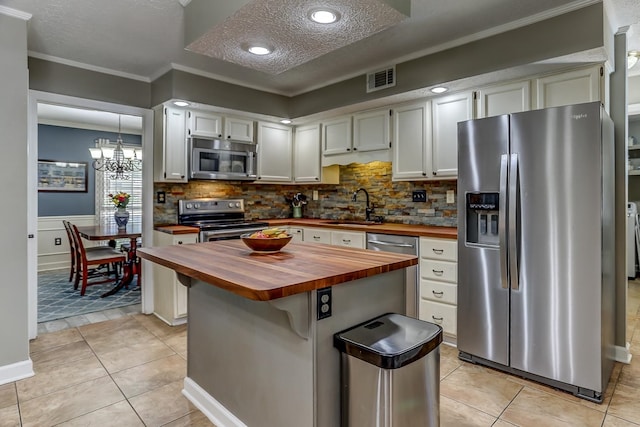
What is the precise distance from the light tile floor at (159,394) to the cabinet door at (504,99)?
1.98 m

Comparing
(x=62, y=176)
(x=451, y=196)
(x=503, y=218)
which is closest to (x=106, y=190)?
(x=62, y=176)

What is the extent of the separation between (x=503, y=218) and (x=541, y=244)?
0.27 m

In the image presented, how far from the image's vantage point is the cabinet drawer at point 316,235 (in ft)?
13.3

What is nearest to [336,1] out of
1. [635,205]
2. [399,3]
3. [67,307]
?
[399,3]

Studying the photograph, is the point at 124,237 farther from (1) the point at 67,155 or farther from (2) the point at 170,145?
(1) the point at 67,155

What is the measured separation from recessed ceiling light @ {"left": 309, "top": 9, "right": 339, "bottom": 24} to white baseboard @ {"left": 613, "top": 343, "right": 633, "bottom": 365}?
3.06 metres

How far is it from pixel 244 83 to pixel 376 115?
1556 millimetres

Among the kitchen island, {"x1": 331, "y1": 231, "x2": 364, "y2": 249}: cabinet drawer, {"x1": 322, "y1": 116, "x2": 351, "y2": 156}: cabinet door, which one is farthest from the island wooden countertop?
{"x1": 322, "y1": 116, "x2": 351, "y2": 156}: cabinet door

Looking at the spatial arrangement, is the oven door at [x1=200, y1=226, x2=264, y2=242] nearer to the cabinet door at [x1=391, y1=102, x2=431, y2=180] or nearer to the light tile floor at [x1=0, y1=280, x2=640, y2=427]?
the light tile floor at [x1=0, y1=280, x2=640, y2=427]

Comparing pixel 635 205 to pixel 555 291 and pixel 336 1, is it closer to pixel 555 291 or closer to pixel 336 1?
pixel 555 291

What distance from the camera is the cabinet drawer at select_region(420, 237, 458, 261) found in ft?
10.0

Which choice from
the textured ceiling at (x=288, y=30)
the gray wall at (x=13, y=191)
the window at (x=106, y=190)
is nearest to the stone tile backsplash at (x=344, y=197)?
A: the gray wall at (x=13, y=191)

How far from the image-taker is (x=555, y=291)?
2.34m

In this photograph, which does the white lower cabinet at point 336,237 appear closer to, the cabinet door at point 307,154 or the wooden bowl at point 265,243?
the cabinet door at point 307,154
